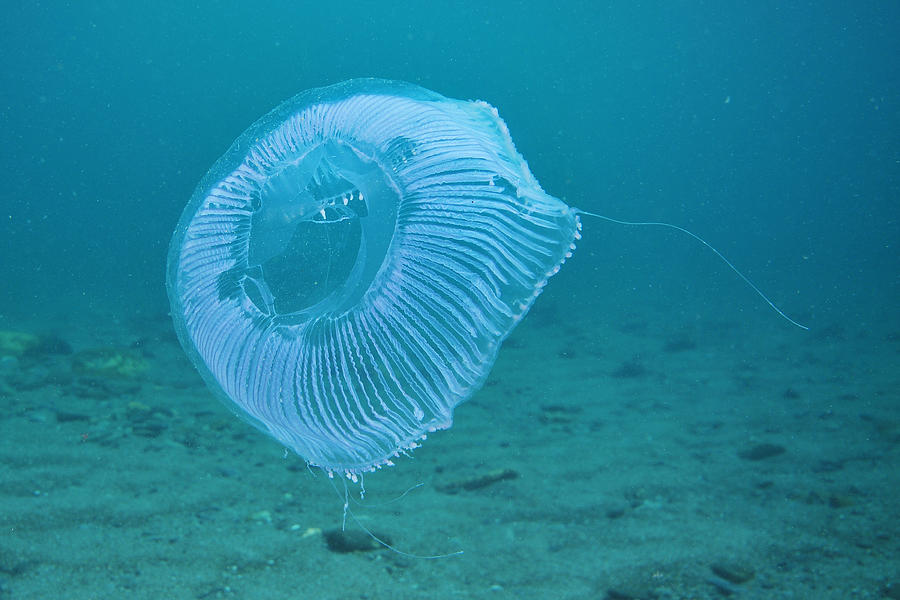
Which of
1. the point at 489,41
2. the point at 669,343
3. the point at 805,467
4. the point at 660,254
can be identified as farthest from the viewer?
the point at 489,41

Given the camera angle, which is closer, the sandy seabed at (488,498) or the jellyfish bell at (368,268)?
the jellyfish bell at (368,268)

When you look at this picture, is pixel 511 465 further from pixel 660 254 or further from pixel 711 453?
pixel 660 254

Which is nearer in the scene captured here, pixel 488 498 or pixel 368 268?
pixel 368 268

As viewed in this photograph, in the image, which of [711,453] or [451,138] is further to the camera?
[711,453]

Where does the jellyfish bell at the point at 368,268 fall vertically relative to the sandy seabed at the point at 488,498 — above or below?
above

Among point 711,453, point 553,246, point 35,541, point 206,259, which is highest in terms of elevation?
point 553,246

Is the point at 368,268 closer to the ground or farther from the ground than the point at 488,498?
farther from the ground

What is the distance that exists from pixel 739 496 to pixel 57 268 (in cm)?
3018

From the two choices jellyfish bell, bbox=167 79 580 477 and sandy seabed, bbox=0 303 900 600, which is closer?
jellyfish bell, bbox=167 79 580 477

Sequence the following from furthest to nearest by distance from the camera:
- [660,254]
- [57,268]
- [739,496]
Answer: [660,254]
[57,268]
[739,496]

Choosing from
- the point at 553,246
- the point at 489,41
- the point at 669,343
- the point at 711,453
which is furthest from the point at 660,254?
the point at 489,41

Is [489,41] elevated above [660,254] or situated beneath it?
elevated above

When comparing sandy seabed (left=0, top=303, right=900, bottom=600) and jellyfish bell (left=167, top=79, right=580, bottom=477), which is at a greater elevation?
jellyfish bell (left=167, top=79, right=580, bottom=477)

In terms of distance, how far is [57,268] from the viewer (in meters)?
26.1
